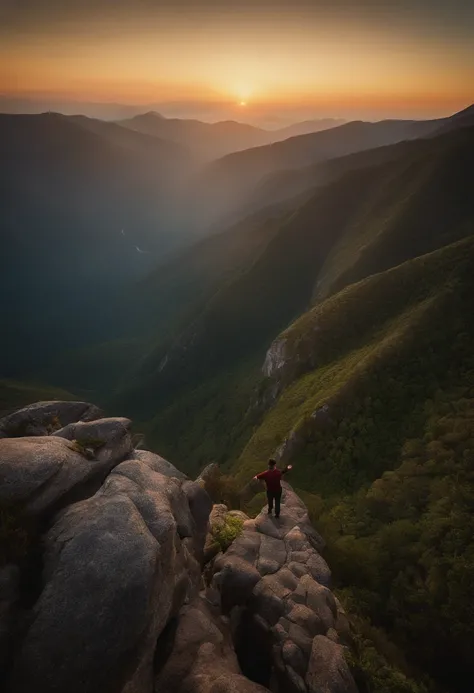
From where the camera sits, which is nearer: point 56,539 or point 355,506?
point 56,539

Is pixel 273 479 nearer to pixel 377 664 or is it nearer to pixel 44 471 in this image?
pixel 377 664

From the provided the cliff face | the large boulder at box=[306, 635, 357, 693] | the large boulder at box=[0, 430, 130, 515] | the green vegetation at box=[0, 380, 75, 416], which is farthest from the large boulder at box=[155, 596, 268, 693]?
the green vegetation at box=[0, 380, 75, 416]

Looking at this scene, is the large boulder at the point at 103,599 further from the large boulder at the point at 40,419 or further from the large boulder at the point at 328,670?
the large boulder at the point at 40,419

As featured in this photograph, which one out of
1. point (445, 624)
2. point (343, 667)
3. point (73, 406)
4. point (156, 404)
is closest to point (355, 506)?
point (445, 624)

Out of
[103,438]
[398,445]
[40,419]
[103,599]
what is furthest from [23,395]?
[103,599]

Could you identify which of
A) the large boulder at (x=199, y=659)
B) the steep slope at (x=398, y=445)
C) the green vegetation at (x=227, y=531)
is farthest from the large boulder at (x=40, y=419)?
the steep slope at (x=398, y=445)

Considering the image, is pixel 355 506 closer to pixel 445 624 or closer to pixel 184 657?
pixel 445 624
